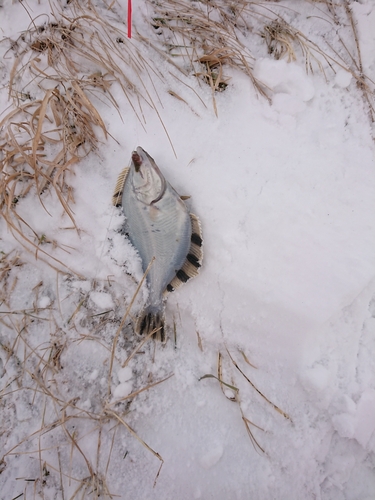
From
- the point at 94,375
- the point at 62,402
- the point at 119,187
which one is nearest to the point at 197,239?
the point at 119,187

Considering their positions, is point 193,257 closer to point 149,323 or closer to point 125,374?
point 149,323

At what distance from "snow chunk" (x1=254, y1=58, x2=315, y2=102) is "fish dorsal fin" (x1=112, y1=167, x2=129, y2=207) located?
130 cm

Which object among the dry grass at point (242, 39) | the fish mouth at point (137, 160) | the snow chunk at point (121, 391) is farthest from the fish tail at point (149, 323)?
the dry grass at point (242, 39)

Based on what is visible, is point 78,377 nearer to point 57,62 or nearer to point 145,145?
point 145,145

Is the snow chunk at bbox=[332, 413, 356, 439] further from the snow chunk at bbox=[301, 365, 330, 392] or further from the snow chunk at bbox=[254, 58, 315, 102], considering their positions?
the snow chunk at bbox=[254, 58, 315, 102]

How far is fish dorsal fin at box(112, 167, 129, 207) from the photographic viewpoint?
8.20ft

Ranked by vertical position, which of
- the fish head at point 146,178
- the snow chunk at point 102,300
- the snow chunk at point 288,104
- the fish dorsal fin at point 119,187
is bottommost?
the snow chunk at point 102,300

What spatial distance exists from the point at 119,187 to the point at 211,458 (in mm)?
2104

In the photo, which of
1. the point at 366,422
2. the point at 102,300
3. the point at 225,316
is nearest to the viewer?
the point at 366,422

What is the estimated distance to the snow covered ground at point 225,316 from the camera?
2389 mm

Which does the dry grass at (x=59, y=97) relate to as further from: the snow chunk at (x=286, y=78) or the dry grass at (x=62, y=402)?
the snow chunk at (x=286, y=78)

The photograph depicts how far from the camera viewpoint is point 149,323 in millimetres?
2564

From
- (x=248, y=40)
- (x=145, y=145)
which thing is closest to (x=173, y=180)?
(x=145, y=145)

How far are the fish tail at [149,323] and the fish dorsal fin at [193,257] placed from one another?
11.9 inches
